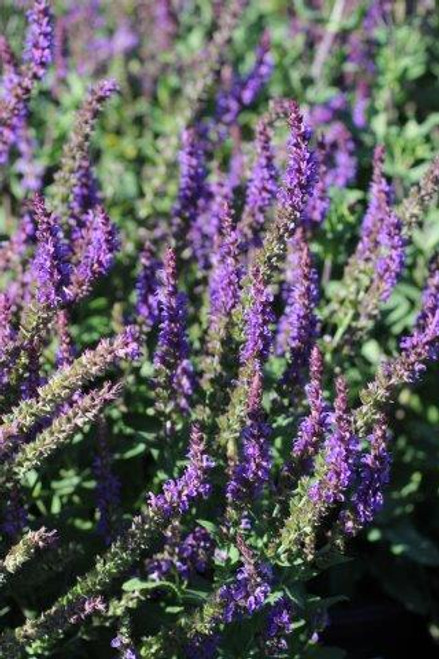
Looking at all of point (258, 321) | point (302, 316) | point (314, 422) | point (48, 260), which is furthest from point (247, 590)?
point (48, 260)

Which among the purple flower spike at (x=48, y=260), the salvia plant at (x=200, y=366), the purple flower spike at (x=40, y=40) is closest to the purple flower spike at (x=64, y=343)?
the salvia plant at (x=200, y=366)

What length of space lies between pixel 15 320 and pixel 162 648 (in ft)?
3.70

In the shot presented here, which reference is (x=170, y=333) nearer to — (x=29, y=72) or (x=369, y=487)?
(x=369, y=487)

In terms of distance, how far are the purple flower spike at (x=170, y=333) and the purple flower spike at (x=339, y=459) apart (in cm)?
58

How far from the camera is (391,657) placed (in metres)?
4.63

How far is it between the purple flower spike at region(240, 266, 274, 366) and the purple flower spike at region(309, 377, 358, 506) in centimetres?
31

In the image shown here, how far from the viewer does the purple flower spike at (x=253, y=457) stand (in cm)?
293

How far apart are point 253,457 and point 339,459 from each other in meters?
0.27

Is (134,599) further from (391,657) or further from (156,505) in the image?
(391,657)

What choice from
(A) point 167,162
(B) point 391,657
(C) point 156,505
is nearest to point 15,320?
(C) point 156,505

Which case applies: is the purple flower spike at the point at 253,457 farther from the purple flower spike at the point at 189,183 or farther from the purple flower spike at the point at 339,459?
the purple flower spike at the point at 189,183

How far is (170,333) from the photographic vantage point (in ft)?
10.5

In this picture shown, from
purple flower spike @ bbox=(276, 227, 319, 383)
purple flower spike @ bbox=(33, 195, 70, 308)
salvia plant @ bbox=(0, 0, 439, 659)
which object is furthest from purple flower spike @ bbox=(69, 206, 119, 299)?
purple flower spike @ bbox=(276, 227, 319, 383)

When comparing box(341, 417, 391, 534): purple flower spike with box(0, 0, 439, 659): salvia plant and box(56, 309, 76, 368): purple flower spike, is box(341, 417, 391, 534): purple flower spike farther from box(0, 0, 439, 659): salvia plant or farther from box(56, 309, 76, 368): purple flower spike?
box(56, 309, 76, 368): purple flower spike
